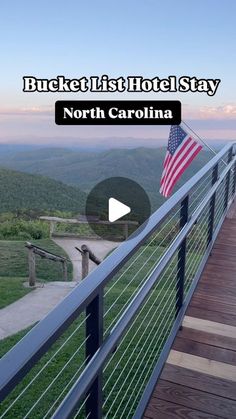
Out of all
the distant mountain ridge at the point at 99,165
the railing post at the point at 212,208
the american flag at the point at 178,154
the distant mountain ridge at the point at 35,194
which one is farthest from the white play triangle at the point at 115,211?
the distant mountain ridge at the point at 99,165

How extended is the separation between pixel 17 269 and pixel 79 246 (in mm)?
4280

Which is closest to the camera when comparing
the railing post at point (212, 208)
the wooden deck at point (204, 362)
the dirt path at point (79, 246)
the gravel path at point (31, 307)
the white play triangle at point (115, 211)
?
the wooden deck at point (204, 362)

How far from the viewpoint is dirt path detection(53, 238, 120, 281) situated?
16112mm

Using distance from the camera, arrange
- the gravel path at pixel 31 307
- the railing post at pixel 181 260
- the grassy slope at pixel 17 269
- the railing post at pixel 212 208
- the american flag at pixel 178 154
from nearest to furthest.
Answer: the railing post at pixel 181 260 → the railing post at pixel 212 208 → the american flag at pixel 178 154 → the gravel path at pixel 31 307 → the grassy slope at pixel 17 269

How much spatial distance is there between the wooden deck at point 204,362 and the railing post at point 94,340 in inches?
33.8

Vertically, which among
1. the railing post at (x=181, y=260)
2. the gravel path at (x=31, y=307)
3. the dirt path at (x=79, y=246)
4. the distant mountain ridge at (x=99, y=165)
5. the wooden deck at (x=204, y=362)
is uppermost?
the railing post at (x=181, y=260)

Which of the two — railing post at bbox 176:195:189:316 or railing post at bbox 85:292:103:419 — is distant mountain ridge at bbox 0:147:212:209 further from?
railing post at bbox 85:292:103:419

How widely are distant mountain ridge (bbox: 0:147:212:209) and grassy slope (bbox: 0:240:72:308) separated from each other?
9657 cm

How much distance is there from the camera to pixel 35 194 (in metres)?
57.1

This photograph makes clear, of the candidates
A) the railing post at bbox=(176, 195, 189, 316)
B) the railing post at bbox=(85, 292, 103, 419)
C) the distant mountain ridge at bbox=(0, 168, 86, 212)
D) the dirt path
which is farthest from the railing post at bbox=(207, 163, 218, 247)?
the distant mountain ridge at bbox=(0, 168, 86, 212)

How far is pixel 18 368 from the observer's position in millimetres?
902

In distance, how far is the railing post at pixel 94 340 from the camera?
1391 mm

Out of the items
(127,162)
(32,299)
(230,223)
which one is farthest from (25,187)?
(127,162)

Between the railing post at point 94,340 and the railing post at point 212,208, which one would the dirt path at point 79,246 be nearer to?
the railing post at point 212,208
